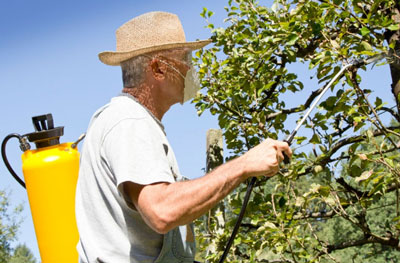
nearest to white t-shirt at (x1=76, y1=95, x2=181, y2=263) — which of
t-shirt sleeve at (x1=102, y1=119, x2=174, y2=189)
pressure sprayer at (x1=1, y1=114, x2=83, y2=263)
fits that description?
t-shirt sleeve at (x1=102, y1=119, x2=174, y2=189)

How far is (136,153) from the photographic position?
1.71 metres

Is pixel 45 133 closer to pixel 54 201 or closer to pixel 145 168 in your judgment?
pixel 54 201

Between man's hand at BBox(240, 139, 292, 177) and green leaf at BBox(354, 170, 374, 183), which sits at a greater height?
man's hand at BBox(240, 139, 292, 177)

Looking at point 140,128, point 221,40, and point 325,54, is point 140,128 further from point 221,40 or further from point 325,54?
point 221,40

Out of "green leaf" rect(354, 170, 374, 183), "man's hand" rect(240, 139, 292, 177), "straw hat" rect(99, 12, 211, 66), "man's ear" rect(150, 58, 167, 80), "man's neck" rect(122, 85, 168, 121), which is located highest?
"straw hat" rect(99, 12, 211, 66)

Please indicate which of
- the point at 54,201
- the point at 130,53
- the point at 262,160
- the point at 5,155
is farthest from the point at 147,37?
the point at 5,155

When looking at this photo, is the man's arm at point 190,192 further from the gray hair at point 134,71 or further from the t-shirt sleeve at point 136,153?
the gray hair at point 134,71

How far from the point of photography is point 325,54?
3.03 metres

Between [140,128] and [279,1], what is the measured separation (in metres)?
2.30

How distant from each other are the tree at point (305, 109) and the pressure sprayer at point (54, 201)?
114 cm

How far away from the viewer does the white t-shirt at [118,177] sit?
5.58ft

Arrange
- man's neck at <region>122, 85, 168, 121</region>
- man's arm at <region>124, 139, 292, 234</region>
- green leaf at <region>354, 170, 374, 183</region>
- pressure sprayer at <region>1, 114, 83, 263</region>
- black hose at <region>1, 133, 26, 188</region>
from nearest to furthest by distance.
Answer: man's arm at <region>124, 139, 292, 234</region> → man's neck at <region>122, 85, 168, 121</region> → pressure sprayer at <region>1, 114, 83, 263</region> → green leaf at <region>354, 170, 374, 183</region> → black hose at <region>1, 133, 26, 188</region>

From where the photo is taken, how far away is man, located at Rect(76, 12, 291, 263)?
65.8 inches

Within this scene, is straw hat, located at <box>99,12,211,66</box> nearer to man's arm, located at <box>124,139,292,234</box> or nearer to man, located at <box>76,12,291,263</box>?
man, located at <box>76,12,291,263</box>
